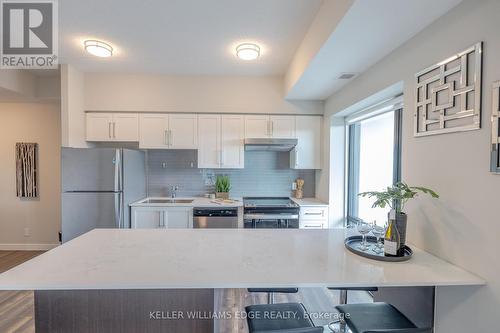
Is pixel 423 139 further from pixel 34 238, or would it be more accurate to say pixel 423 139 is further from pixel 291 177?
pixel 34 238

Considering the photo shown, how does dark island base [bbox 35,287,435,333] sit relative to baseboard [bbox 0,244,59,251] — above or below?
above

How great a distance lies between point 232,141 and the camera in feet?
12.7

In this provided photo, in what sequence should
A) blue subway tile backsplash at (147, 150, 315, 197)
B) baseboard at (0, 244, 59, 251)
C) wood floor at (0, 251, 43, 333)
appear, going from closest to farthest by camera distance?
wood floor at (0, 251, 43, 333) → blue subway tile backsplash at (147, 150, 315, 197) → baseboard at (0, 244, 59, 251)

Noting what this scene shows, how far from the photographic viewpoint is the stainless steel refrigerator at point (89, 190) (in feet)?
10.5

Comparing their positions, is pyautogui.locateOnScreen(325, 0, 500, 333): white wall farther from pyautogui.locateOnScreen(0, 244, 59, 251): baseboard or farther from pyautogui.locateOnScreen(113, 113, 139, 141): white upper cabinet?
pyautogui.locateOnScreen(0, 244, 59, 251): baseboard

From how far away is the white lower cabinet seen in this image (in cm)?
352

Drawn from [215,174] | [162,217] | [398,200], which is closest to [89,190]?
[162,217]

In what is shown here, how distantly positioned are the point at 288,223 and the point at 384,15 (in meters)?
2.66

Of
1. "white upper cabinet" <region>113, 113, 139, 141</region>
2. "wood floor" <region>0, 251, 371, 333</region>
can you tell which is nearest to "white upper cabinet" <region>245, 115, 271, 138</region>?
"white upper cabinet" <region>113, 113, 139, 141</region>

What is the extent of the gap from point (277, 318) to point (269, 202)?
239 centimetres

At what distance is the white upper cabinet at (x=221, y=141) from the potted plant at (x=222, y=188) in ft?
0.96

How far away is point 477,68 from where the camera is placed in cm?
130

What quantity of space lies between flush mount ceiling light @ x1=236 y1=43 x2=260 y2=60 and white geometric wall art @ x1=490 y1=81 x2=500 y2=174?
2130 millimetres

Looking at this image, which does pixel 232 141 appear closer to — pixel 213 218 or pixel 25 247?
pixel 213 218
